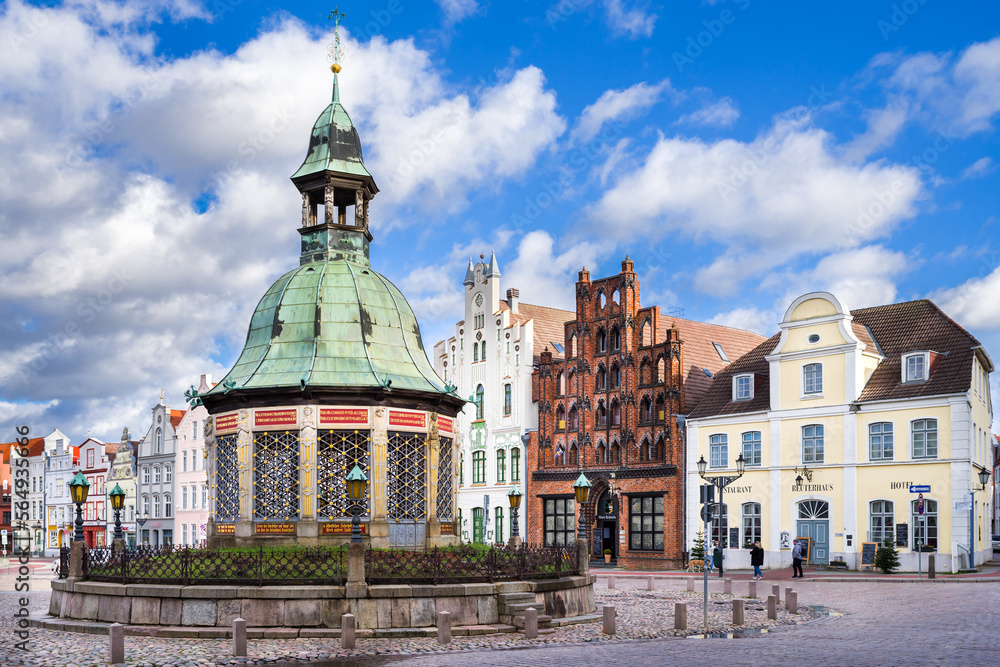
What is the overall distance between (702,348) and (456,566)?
37.9 m

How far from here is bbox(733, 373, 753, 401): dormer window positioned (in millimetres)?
49438

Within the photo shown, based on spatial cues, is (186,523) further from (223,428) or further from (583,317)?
(223,428)

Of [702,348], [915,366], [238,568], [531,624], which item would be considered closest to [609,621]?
[531,624]

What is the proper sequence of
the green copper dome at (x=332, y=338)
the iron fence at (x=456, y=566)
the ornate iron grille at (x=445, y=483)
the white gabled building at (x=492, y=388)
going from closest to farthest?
the iron fence at (x=456, y=566) → the green copper dome at (x=332, y=338) → the ornate iron grille at (x=445, y=483) → the white gabled building at (x=492, y=388)

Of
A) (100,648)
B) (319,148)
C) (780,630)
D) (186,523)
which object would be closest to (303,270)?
(319,148)

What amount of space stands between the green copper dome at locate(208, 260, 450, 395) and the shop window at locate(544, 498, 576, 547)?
86.8 feet

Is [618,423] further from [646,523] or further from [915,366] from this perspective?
[915,366]

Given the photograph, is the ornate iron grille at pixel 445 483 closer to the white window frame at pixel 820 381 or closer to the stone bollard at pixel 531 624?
the stone bollard at pixel 531 624

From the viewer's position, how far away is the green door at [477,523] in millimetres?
59750

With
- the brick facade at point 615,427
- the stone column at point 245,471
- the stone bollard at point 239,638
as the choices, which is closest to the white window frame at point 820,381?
the brick facade at point 615,427

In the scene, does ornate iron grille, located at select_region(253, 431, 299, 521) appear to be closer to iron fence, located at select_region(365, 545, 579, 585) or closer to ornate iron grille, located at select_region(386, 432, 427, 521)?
ornate iron grille, located at select_region(386, 432, 427, 521)

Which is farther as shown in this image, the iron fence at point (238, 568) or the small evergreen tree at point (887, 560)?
the small evergreen tree at point (887, 560)

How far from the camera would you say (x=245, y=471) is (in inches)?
1051

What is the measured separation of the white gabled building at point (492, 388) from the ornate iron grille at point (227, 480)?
30.0 m
